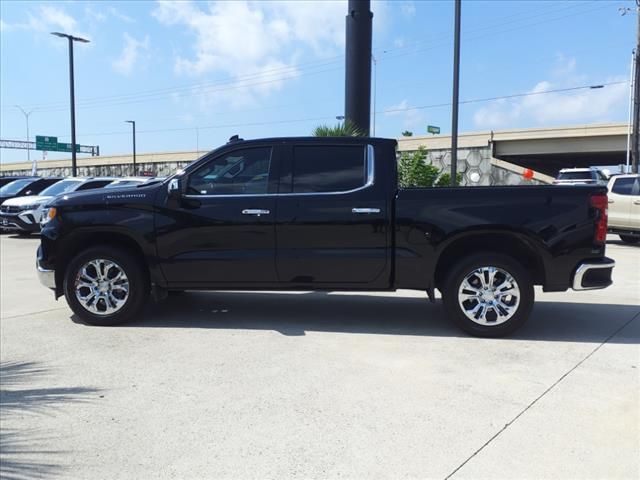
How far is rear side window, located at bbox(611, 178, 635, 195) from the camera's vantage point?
1427 centimetres

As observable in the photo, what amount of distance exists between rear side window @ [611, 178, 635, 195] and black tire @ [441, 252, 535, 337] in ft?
34.8

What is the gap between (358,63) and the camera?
14.6m

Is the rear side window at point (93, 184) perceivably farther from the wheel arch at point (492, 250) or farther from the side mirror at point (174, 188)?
the wheel arch at point (492, 250)

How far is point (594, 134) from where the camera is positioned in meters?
38.6

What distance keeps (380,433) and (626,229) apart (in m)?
13.0

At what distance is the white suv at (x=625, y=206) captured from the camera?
13.9 m

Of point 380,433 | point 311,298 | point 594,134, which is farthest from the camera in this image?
point 594,134

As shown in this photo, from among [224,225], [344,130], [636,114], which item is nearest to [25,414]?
[224,225]

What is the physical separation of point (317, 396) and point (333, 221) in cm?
206

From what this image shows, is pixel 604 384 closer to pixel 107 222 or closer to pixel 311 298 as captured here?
pixel 311 298

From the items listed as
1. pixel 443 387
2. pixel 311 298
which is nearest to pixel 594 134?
pixel 311 298

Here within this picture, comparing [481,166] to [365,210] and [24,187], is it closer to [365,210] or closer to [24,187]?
[24,187]

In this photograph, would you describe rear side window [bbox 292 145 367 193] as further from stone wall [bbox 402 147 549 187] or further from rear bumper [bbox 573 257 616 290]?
stone wall [bbox 402 147 549 187]

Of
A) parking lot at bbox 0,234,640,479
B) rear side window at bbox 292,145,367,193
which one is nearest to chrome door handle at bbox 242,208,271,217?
rear side window at bbox 292,145,367,193
